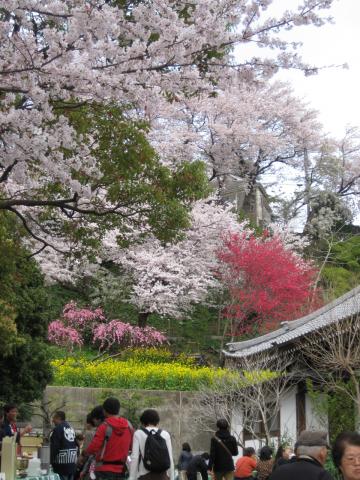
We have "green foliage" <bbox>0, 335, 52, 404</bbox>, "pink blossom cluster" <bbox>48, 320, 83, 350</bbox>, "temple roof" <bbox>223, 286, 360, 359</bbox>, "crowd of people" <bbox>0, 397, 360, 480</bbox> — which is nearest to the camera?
"crowd of people" <bbox>0, 397, 360, 480</bbox>

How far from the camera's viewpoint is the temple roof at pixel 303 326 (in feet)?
53.8

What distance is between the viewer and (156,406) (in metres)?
23.3

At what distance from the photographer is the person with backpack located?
7.72 metres

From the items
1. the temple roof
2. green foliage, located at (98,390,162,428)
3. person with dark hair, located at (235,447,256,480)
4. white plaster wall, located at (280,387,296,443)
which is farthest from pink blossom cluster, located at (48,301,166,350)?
person with dark hair, located at (235,447,256,480)

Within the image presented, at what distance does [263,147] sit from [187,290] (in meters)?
8.02

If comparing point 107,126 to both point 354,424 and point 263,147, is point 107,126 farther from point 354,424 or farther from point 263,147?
point 263,147

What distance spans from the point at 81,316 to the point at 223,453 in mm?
16913

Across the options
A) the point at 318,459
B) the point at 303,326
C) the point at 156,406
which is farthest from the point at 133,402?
the point at 318,459

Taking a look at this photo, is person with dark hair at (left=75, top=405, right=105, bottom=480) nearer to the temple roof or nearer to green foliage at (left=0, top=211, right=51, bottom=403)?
green foliage at (left=0, top=211, right=51, bottom=403)

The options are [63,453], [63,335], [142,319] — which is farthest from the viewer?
[142,319]

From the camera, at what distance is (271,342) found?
1772 cm

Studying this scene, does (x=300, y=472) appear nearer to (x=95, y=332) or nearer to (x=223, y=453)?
(x=223, y=453)

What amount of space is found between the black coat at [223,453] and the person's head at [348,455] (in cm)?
648

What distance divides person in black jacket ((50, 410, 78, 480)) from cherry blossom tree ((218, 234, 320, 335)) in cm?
1734
